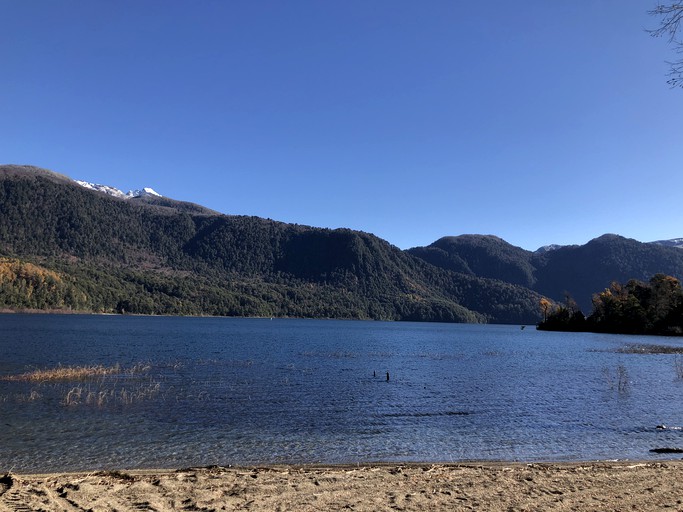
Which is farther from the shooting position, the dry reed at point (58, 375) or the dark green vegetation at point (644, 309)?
the dark green vegetation at point (644, 309)

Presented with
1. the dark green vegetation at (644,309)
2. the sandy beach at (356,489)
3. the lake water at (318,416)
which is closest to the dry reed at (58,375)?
the lake water at (318,416)

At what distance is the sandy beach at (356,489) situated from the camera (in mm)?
14703

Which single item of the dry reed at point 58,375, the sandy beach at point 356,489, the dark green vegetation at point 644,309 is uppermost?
the dark green vegetation at point 644,309

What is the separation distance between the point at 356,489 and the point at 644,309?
17739cm

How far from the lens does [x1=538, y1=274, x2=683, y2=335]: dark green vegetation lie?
514ft

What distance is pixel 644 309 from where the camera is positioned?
165 metres

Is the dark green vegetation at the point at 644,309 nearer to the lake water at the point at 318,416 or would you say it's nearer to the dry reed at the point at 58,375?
the lake water at the point at 318,416

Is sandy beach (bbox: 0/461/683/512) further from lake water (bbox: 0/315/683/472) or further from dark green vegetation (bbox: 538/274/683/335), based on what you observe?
dark green vegetation (bbox: 538/274/683/335)

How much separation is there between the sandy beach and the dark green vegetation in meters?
162

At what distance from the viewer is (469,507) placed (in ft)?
48.1

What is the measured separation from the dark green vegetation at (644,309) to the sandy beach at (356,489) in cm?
16173

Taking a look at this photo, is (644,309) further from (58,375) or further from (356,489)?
(356,489)

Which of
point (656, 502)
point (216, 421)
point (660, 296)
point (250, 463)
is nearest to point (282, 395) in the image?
point (216, 421)

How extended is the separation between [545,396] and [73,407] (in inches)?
1428
